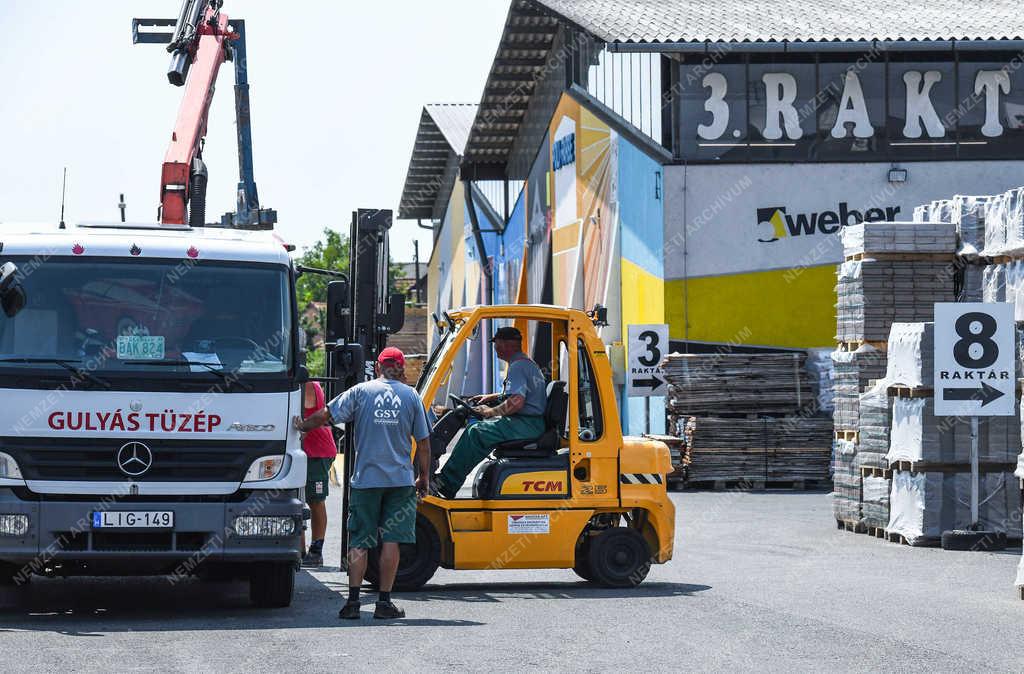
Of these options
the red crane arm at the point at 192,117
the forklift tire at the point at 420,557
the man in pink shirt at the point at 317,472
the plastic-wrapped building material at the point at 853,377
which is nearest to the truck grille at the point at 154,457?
Result: the forklift tire at the point at 420,557

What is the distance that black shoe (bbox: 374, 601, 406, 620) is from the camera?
11023 mm

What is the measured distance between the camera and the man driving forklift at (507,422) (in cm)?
1288

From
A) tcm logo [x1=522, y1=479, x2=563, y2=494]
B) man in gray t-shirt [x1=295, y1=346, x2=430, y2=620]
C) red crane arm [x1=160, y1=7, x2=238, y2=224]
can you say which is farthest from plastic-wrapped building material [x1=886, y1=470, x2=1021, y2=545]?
red crane arm [x1=160, y1=7, x2=238, y2=224]

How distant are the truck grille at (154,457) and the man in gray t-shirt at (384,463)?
0.50 metres

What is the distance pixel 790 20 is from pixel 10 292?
22557 millimetres

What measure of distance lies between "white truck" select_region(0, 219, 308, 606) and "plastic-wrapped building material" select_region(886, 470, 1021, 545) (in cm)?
786

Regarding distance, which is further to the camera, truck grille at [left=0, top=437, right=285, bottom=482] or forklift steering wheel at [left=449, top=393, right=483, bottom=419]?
forklift steering wheel at [left=449, top=393, right=483, bottom=419]

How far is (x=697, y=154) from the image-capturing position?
29938 millimetres

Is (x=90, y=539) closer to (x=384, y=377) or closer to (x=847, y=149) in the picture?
(x=384, y=377)

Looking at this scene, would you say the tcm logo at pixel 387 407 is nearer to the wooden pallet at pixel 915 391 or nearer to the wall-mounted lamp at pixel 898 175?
the wooden pallet at pixel 915 391

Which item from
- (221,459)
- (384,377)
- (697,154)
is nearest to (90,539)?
(221,459)

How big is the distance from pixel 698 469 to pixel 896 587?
13.7 m

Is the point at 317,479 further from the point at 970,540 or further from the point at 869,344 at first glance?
the point at 869,344

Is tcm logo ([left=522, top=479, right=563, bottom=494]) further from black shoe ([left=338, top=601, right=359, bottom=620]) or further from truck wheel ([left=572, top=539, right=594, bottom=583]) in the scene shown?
black shoe ([left=338, top=601, right=359, bottom=620])
